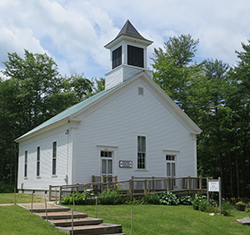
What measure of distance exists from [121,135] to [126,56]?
5982 mm

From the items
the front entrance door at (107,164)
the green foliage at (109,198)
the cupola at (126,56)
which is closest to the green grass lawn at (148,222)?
the green foliage at (109,198)

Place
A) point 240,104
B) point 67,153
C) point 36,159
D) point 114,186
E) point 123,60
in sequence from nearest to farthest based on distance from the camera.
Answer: point 114,186
point 67,153
point 123,60
point 36,159
point 240,104

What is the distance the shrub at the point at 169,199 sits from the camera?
728 inches

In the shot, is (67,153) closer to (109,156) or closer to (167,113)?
(109,156)

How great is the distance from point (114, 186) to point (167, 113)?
318 inches

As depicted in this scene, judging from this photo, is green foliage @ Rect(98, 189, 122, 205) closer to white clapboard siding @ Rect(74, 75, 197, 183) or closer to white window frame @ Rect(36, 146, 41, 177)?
white clapboard siding @ Rect(74, 75, 197, 183)

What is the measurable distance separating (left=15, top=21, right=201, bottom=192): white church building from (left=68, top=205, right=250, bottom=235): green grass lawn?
6047 millimetres

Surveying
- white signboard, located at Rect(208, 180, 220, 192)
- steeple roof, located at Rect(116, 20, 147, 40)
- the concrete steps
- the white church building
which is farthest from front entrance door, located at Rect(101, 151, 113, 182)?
steeple roof, located at Rect(116, 20, 147, 40)

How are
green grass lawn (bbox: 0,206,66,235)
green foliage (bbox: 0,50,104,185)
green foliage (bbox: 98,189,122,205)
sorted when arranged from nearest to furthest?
green grass lawn (bbox: 0,206,66,235) → green foliage (bbox: 98,189,122,205) → green foliage (bbox: 0,50,104,185)

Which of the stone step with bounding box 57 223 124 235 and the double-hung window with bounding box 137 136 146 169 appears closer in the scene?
the stone step with bounding box 57 223 124 235

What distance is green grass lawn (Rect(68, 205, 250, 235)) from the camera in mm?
11462

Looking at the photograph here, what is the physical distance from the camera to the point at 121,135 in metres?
21.6

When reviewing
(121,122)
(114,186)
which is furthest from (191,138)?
(114,186)

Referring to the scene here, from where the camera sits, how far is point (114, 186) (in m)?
18.3
